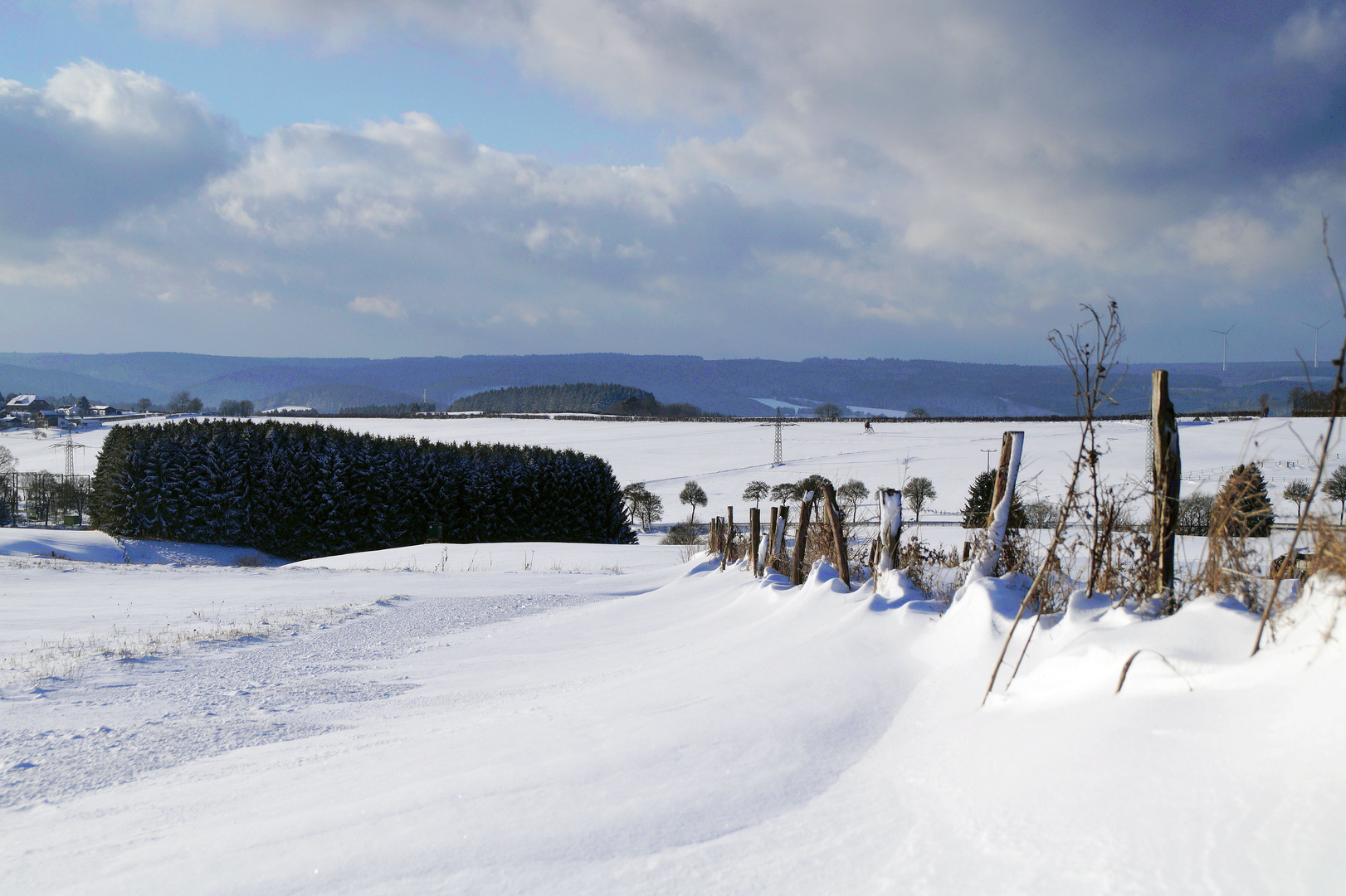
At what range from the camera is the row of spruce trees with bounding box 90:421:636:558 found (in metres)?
36.0

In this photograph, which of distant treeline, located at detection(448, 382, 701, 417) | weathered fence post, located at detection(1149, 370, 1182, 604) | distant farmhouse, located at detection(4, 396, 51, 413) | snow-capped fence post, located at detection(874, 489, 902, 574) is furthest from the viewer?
distant treeline, located at detection(448, 382, 701, 417)

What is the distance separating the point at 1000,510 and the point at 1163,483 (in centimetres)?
162

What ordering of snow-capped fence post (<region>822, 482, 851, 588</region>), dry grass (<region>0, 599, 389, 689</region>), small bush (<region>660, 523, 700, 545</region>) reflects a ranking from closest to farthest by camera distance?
dry grass (<region>0, 599, 389, 689</region>) → snow-capped fence post (<region>822, 482, 851, 588</region>) → small bush (<region>660, 523, 700, 545</region>)

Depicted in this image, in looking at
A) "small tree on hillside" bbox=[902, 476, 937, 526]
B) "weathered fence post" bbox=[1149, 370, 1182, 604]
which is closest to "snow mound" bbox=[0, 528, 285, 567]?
"weathered fence post" bbox=[1149, 370, 1182, 604]

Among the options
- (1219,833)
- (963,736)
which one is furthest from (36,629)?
(1219,833)

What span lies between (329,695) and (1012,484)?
18.5 ft

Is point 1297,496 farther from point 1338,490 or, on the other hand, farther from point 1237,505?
point 1338,490

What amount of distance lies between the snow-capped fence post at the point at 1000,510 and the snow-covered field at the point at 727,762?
48 cm

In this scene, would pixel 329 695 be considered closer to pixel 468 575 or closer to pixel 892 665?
pixel 892 665

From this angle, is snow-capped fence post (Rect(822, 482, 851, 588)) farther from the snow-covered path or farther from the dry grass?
the dry grass

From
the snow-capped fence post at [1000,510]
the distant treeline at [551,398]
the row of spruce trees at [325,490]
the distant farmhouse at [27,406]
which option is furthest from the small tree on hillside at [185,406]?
the snow-capped fence post at [1000,510]

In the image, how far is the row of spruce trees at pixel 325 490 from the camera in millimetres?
36000

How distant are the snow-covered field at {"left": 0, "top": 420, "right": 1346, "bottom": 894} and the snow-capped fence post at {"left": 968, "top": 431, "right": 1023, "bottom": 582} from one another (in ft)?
1.57

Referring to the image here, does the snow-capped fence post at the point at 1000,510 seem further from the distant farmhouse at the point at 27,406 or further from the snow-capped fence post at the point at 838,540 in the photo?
the distant farmhouse at the point at 27,406
